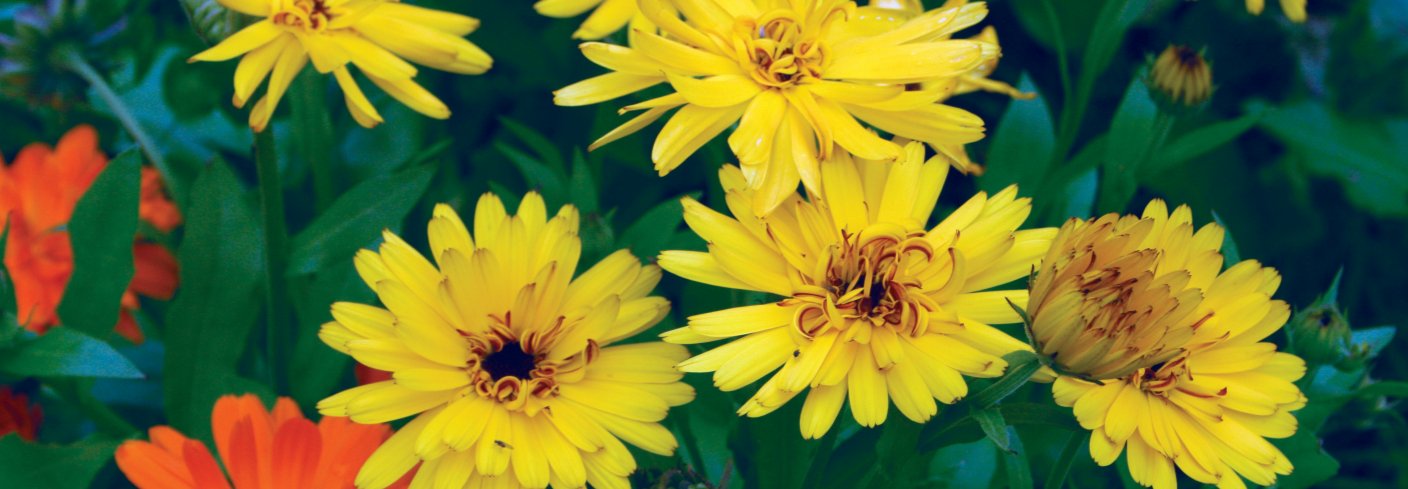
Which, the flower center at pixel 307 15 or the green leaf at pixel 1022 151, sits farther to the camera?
the green leaf at pixel 1022 151

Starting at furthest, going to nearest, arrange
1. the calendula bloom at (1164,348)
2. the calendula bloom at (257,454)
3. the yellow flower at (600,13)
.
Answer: the yellow flower at (600,13) < the calendula bloom at (257,454) < the calendula bloom at (1164,348)

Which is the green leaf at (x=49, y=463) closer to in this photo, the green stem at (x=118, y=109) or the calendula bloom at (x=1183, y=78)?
the green stem at (x=118, y=109)

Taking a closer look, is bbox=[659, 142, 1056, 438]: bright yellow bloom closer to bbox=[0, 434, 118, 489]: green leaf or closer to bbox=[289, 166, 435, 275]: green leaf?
bbox=[289, 166, 435, 275]: green leaf

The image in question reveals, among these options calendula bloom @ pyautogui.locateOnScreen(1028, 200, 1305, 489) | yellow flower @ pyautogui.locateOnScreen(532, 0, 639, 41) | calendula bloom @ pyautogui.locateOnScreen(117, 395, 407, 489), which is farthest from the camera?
yellow flower @ pyautogui.locateOnScreen(532, 0, 639, 41)

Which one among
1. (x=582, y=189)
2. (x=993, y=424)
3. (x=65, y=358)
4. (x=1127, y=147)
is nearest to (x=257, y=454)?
(x=65, y=358)

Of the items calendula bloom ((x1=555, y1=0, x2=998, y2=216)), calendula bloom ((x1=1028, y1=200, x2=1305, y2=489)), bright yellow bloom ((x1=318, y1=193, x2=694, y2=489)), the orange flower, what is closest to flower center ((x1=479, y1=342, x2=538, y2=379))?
bright yellow bloom ((x1=318, y1=193, x2=694, y2=489))

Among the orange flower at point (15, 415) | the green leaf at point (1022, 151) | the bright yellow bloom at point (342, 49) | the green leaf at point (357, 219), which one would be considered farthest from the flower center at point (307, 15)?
the green leaf at point (1022, 151)

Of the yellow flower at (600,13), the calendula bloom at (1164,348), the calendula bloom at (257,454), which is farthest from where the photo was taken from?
the yellow flower at (600,13)

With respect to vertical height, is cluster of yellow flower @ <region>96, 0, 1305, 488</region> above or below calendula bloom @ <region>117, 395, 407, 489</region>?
above
